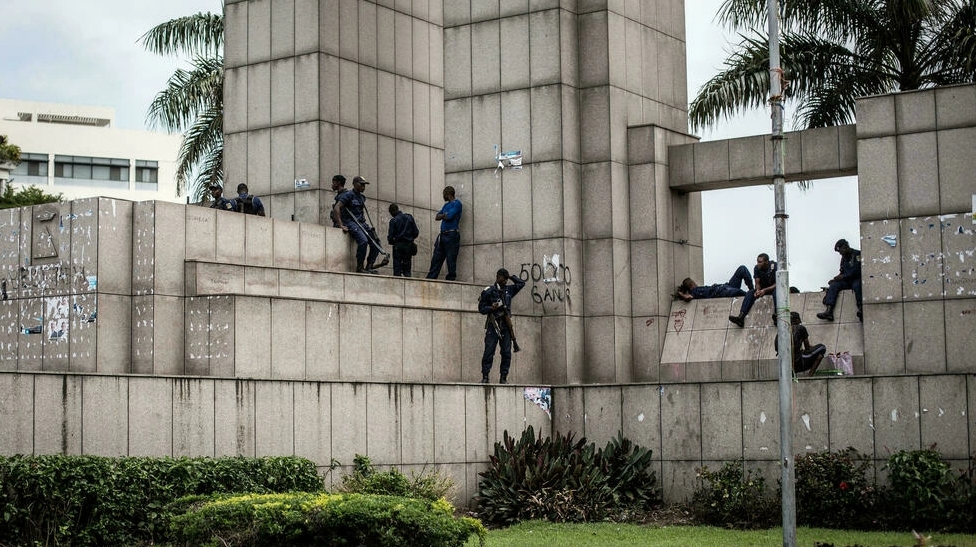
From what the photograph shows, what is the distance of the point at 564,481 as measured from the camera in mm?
20375

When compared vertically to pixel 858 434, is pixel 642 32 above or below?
above

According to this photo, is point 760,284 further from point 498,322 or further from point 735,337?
point 498,322

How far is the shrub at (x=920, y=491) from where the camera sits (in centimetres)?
1798

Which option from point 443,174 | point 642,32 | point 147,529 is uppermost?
point 642,32

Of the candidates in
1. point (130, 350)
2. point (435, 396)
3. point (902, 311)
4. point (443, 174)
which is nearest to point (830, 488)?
point (902, 311)

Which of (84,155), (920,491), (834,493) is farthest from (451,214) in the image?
(84,155)

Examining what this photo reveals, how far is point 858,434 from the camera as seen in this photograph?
19.8 metres

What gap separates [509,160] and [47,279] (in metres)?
8.84

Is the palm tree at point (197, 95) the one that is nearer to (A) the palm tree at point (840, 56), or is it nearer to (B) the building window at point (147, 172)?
(A) the palm tree at point (840, 56)

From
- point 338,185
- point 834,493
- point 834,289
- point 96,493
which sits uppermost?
point 338,185

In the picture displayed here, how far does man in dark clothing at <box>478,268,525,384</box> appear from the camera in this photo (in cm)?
2262

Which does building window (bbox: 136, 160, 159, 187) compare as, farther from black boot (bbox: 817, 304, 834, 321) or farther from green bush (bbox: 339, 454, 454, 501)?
green bush (bbox: 339, 454, 454, 501)

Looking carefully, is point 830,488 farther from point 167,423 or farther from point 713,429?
point 167,423

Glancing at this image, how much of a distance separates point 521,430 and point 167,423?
269 inches
